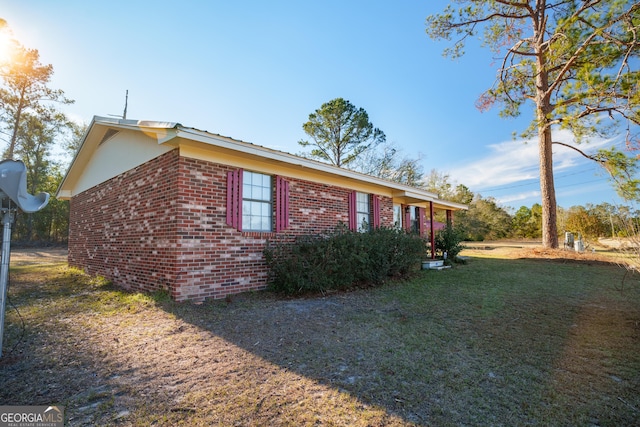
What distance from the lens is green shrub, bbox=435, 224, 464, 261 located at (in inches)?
448

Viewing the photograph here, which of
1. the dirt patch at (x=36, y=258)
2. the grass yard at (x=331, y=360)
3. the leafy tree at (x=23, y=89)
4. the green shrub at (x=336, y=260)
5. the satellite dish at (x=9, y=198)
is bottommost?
the grass yard at (x=331, y=360)

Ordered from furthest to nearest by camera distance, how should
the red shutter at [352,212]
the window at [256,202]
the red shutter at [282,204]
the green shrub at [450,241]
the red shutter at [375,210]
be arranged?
the green shrub at [450,241]
the red shutter at [375,210]
the red shutter at [352,212]
the red shutter at [282,204]
the window at [256,202]

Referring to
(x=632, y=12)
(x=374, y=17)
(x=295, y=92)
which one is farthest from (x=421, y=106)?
(x=632, y=12)

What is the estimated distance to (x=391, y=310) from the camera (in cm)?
498

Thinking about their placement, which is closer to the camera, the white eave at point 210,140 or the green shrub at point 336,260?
the white eave at point 210,140

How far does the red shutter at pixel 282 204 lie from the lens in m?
6.86

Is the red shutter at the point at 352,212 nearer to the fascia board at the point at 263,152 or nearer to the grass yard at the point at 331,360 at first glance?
the fascia board at the point at 263,152

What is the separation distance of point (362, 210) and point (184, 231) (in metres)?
5.73

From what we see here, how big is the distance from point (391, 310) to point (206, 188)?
4.04 meters

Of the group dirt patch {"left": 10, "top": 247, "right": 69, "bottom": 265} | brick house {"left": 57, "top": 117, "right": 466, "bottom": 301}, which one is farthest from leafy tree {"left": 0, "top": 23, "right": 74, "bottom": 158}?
brick house {"left": 57, "top": 117, "right": 466, "bottom": 301}

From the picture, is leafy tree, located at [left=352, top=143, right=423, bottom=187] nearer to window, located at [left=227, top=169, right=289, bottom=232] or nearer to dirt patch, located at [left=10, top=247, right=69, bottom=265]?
window, located at [left=227, top=169, right=289, bottom=232]

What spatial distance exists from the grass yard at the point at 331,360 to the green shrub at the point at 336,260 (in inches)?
18.2

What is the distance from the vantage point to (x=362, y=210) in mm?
9625

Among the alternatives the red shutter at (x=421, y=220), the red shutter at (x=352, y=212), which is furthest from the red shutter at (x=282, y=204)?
the red shutter at (x=421, y=220)
